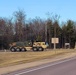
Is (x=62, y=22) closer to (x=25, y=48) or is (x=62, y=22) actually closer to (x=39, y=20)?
(x=39, y=20)

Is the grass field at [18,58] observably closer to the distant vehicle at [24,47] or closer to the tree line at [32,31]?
the distant vehicle at [24,47]

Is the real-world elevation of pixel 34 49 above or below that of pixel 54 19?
below

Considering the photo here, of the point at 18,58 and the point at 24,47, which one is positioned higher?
the point at 24,47

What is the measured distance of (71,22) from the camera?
381 ft

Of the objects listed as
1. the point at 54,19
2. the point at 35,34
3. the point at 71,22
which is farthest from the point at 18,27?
the point at 71,22

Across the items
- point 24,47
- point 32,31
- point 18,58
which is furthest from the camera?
point 32,31

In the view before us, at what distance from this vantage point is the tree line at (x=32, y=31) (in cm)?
9731

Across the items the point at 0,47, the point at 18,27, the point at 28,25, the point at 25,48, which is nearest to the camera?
the point at 25,48

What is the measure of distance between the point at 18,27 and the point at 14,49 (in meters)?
26.4

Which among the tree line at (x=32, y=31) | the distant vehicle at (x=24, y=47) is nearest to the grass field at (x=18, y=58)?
the distant vehicle at (x=24, y=47)

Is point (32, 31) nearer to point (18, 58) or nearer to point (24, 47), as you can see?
point (24, 47)

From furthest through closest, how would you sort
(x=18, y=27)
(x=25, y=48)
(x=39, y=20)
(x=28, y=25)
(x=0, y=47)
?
1. (x=39, y=20)
2. (x=28, y=25)
3. (x=18, y=27)
4. (x=0, y=47)
5. (x=25, y=48)

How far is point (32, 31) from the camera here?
105750 mm

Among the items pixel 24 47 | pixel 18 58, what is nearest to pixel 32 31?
pixel 24 47
